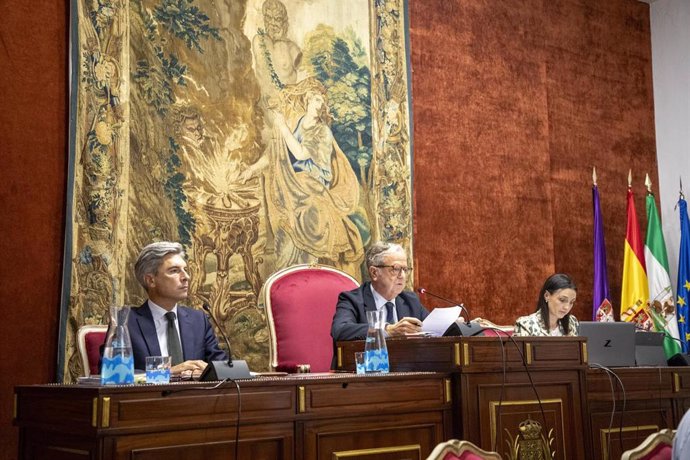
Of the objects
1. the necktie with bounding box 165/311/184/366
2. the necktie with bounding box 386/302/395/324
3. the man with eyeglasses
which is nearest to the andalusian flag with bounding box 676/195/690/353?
the man with eyeglasses

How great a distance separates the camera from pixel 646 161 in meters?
7.79

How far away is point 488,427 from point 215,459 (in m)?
1.27

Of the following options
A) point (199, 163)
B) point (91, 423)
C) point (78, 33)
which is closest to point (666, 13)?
point (199, 163)

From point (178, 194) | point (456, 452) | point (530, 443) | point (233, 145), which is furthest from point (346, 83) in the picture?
point (456, 452)

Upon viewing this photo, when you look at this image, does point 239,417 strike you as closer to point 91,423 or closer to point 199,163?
point 91,423

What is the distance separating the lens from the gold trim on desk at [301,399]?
3256mm

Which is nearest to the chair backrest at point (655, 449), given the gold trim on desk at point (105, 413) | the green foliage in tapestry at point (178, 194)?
the gold trim on desk at point (105, 413)

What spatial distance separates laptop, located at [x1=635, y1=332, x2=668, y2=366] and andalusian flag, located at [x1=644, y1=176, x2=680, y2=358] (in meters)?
1.80

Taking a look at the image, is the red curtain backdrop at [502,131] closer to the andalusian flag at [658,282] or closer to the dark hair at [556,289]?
the andalusian flag at [658,282]

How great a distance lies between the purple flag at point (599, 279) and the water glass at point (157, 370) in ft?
15.3

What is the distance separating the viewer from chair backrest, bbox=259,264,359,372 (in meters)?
4.73

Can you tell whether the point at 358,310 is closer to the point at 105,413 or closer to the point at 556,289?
the point at 556,289

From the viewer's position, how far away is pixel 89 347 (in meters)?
4.09

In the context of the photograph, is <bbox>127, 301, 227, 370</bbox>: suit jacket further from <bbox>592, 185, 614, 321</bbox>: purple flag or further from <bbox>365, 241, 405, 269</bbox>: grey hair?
<bbox>592, 185, 614, 321</bbox>: purple flag
